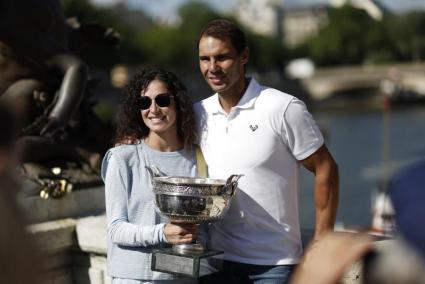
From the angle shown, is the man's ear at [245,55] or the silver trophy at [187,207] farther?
the man's ear at [245,55]

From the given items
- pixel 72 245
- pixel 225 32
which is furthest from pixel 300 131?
pixel 72 245

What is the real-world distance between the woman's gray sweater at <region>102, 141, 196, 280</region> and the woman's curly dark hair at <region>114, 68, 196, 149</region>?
4.0 inches

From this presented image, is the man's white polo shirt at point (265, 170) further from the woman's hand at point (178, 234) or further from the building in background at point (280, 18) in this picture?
the building in background at point (280, 18)

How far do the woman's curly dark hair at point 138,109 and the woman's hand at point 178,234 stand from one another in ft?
1.13

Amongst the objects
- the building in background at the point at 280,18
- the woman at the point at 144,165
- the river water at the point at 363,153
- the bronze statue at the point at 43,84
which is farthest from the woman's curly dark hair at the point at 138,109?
the building in background at the point at 280,18

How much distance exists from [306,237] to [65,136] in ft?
7.62

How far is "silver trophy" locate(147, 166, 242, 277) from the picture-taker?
112 inches

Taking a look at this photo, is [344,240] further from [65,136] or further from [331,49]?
[331,49]

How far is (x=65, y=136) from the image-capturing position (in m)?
5.70

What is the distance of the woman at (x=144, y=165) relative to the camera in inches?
115

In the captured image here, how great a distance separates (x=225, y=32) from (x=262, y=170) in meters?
0.49

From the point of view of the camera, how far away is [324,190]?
302 centimetres

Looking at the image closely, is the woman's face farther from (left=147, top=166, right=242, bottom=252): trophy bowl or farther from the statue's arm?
the statue's arm

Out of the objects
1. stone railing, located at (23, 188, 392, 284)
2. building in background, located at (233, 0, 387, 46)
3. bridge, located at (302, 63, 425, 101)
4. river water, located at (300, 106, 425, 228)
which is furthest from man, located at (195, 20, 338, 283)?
building in background, located at (233, 0, 387, 46)
